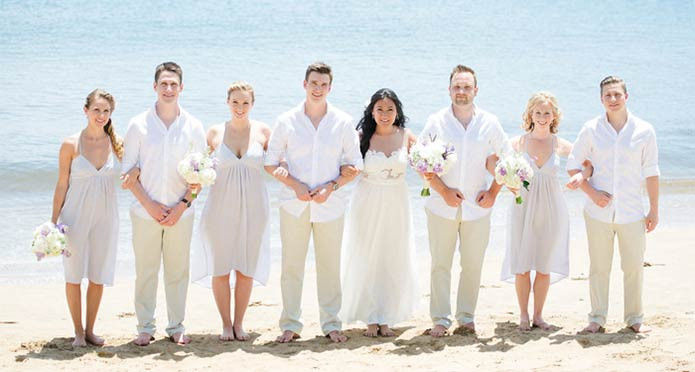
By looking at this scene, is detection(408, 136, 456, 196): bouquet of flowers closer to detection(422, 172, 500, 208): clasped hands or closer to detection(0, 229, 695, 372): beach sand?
detection(422, 172, 500, 208): clasped hands

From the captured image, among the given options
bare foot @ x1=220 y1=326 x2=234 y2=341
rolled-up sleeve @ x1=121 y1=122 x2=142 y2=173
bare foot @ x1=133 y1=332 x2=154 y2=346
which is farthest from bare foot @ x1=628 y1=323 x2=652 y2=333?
rolled-up sleeve @ x1=121 y1=122 x2=142 y2=173

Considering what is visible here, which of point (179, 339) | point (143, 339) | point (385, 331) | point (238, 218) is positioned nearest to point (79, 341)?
point (143, 339)

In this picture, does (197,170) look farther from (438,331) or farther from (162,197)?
(438,331)

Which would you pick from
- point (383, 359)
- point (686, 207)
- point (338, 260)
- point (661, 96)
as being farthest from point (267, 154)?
point (661, 96)

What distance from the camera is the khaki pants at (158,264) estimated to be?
809cm

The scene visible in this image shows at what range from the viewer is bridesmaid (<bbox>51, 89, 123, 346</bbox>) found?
7.98 meters

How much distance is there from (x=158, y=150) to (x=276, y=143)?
89 centimetres

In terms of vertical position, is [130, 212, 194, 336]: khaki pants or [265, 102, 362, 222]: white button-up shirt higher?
[265, 102, 362, 222]: white button-up shirt

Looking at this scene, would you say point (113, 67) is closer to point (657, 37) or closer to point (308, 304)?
point (308, 304)

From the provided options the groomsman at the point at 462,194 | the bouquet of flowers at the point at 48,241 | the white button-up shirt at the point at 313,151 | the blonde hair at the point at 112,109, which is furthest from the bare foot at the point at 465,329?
the bouquet of flowers at the point at 48,241

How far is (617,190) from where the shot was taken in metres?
8.14

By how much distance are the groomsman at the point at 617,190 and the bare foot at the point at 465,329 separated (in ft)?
2.92

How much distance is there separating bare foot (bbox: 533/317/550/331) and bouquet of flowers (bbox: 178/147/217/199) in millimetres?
2876

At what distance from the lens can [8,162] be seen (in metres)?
17.1
